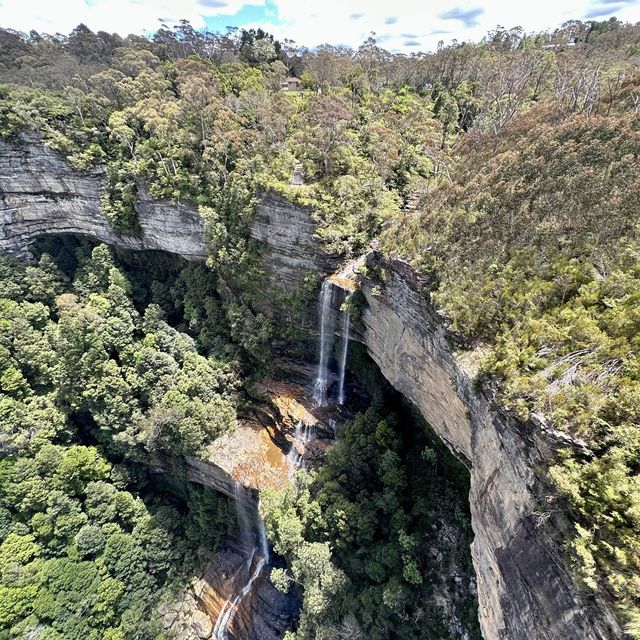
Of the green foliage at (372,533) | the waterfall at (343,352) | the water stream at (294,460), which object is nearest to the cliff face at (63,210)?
the water stream at (294,460)

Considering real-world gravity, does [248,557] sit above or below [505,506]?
below

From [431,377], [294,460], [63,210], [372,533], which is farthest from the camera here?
[63,210]

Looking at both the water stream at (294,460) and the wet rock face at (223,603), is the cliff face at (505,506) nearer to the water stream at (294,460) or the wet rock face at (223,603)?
the water stream at (294,460)

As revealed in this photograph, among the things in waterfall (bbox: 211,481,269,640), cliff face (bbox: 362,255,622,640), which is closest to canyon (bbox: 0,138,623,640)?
cliff face (bbox: 362,255,622,640)

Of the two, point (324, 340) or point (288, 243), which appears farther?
point (324, 340)

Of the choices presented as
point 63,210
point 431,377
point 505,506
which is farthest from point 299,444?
point 63,210

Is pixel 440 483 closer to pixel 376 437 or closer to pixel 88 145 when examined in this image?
pixel 376 437

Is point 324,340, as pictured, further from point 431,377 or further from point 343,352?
point 431,377
